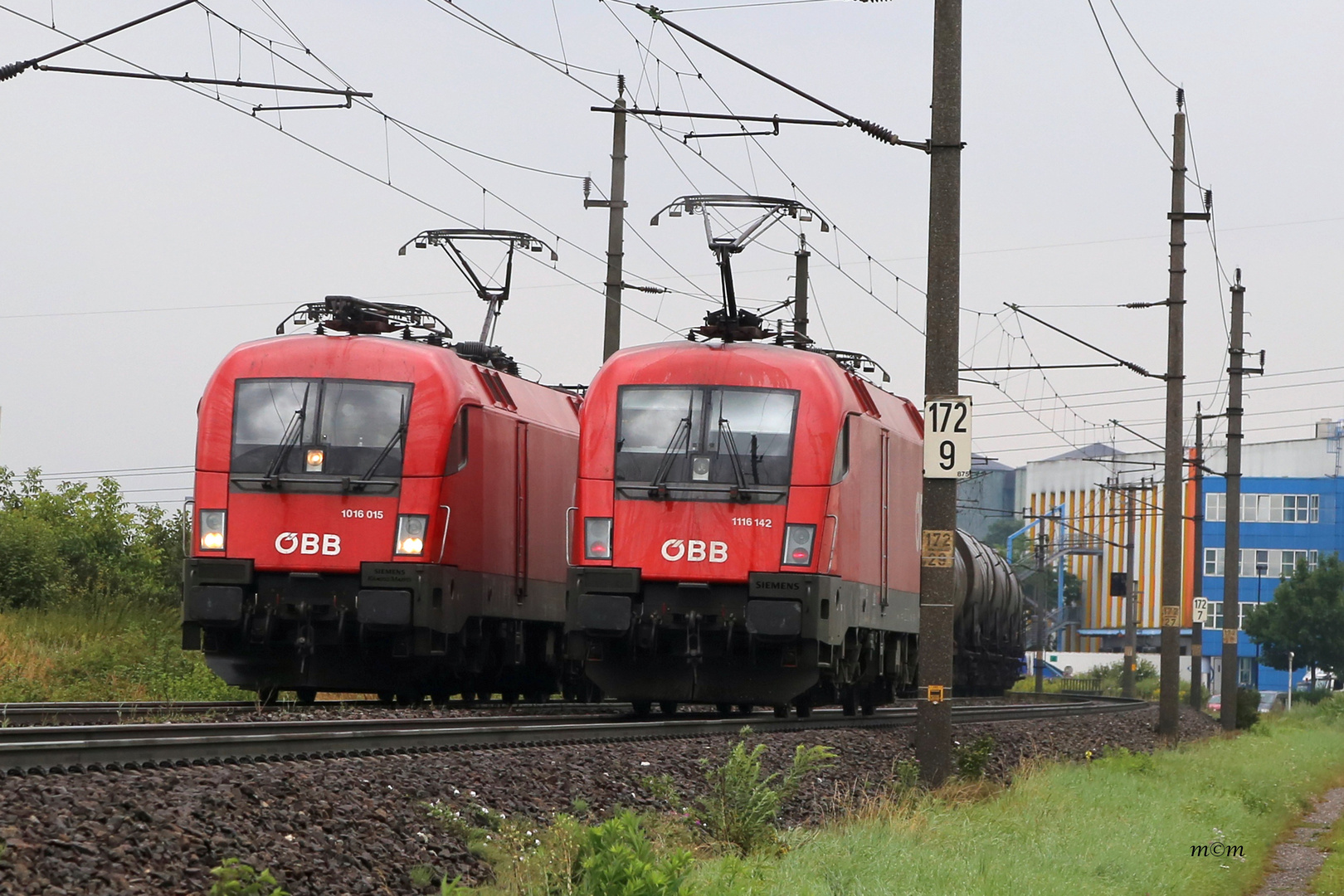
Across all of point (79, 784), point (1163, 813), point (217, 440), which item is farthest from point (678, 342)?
point (79, 784)

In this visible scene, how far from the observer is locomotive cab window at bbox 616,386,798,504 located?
17.1 metres

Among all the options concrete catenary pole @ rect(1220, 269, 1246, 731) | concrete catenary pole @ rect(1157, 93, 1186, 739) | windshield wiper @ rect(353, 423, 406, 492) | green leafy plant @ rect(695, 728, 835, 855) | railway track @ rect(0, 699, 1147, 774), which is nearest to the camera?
railway track @ rect(0, 699, 1147, 774)

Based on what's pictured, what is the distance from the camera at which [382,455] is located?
17625 millimetres

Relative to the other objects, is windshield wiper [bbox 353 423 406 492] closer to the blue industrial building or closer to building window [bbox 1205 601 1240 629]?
the blue industrial building

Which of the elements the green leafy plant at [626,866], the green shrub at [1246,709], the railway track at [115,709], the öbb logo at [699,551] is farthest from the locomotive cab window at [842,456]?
the green shrub at [1246,709]

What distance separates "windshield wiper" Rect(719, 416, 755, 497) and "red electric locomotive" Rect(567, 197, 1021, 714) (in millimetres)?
16

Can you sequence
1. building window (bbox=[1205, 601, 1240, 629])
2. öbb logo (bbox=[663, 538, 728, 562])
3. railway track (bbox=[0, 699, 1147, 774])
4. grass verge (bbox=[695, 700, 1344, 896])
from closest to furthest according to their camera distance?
railway track (bbox=[0, 699, 1147, 774])
grass verge (bbox=[695, 700, 1344, 896])
öbb logo (bbox=[663, 538, 728, 562])
building window (bbox=[1205, 601, 1240, 629])

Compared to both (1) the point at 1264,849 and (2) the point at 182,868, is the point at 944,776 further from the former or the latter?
(2) the point at 182,868

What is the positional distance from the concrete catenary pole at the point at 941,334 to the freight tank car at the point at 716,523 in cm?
227

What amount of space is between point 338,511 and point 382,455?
0.69 m

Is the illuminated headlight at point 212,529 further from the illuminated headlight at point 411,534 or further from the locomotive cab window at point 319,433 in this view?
the illuminated headlight at point 411,534

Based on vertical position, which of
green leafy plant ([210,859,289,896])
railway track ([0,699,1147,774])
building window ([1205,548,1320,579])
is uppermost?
building window ([1205,548,1320,579])

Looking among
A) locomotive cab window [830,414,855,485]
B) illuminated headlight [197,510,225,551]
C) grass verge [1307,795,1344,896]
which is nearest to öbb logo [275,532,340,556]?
illuminated headlight [197,510,225,551]

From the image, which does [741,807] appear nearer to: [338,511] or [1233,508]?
[338,511]
